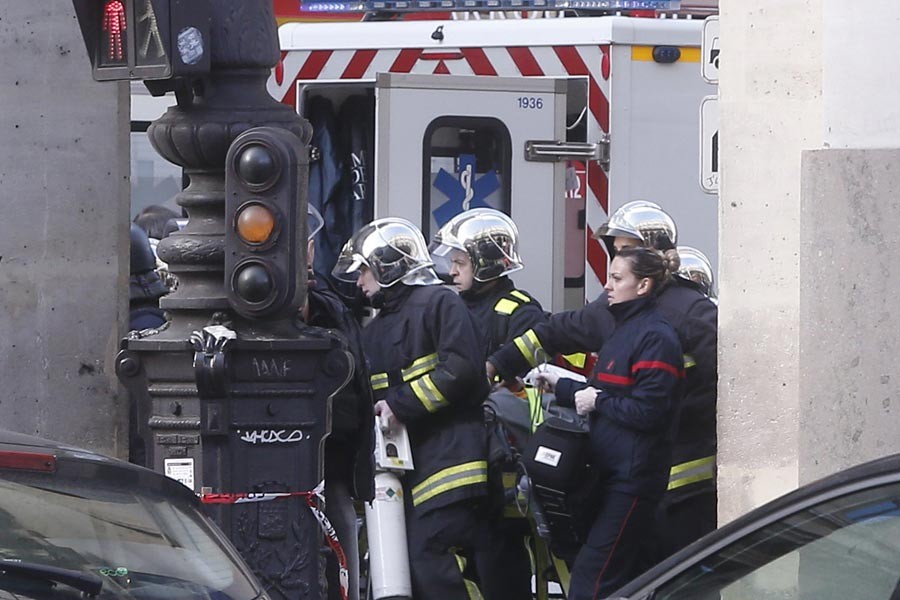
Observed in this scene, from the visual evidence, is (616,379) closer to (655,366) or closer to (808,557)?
(655,366)

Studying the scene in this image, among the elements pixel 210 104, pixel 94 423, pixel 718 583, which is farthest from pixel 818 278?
pixel 94 423

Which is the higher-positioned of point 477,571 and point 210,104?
point 210,104

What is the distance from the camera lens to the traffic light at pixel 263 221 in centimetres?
505

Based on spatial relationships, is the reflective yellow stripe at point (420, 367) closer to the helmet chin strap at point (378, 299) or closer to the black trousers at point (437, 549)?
the helmet chin strap at point (378, 299)

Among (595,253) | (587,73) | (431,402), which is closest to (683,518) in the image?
(431,402)

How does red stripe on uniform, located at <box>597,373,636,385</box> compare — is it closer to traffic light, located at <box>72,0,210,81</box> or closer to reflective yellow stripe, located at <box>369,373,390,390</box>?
reflective yellow stripe, located at <box>369,373,390,390</box>

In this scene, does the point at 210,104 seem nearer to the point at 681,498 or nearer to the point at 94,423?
the point at 94,423

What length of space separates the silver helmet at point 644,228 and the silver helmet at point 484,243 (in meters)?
0.47

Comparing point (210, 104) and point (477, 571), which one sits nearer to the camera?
point (210, 104)

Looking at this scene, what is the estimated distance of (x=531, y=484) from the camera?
22.5 feet

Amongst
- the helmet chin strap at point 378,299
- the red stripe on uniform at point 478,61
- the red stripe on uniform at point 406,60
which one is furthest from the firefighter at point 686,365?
the red stripe on uniform at point 406,60

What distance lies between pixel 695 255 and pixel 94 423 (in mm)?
3318

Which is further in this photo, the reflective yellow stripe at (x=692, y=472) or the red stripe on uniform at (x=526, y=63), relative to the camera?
the red stripe on uniform at (x=526, y=63)

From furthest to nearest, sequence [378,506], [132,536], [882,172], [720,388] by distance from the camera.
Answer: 1. [378,506]
2. [720,388]
3. [882,172]
4. [132,536]
